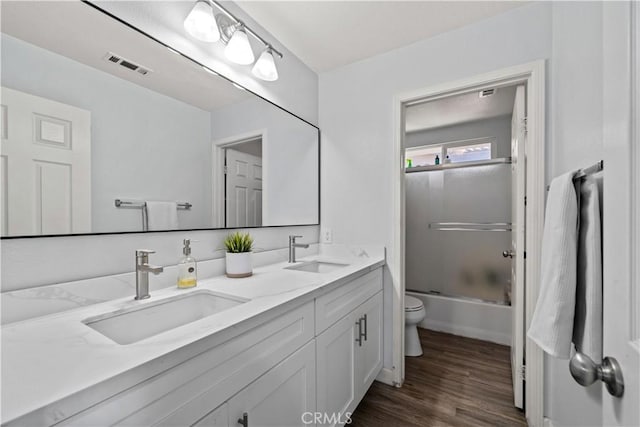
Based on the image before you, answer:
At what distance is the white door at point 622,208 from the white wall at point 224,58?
1.42 m

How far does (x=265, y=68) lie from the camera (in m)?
1.61

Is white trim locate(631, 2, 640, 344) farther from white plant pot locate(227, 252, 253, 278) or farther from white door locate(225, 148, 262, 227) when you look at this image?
white door locate(225, 148, 262, 227)

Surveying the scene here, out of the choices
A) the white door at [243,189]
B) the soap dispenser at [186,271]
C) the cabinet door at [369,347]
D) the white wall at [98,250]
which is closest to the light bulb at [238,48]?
the white wall at [98,250]

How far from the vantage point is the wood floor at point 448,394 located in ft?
5.18

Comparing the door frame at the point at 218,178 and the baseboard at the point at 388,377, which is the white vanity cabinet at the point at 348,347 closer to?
the baseboard at the point at 388,377

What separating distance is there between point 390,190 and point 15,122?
1756 mm

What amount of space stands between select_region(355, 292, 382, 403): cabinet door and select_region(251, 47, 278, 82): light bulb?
1452 mm

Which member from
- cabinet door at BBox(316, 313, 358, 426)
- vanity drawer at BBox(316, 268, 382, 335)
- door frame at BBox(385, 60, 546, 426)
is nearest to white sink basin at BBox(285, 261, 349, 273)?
vanity drawer at BBox(316, 268, 382, 335)

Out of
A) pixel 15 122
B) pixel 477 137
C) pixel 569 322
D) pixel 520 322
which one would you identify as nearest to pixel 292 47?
pixel 15 122

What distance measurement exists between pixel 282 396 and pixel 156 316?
1.76ft

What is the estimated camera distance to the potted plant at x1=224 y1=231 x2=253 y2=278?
136 cm

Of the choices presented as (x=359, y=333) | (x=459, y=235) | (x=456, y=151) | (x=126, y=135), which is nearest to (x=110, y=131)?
(x=126, y=135)

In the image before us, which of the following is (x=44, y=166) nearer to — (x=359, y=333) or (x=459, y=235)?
(x=359, y=333)

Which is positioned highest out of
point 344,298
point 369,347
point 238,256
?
point 238,256
